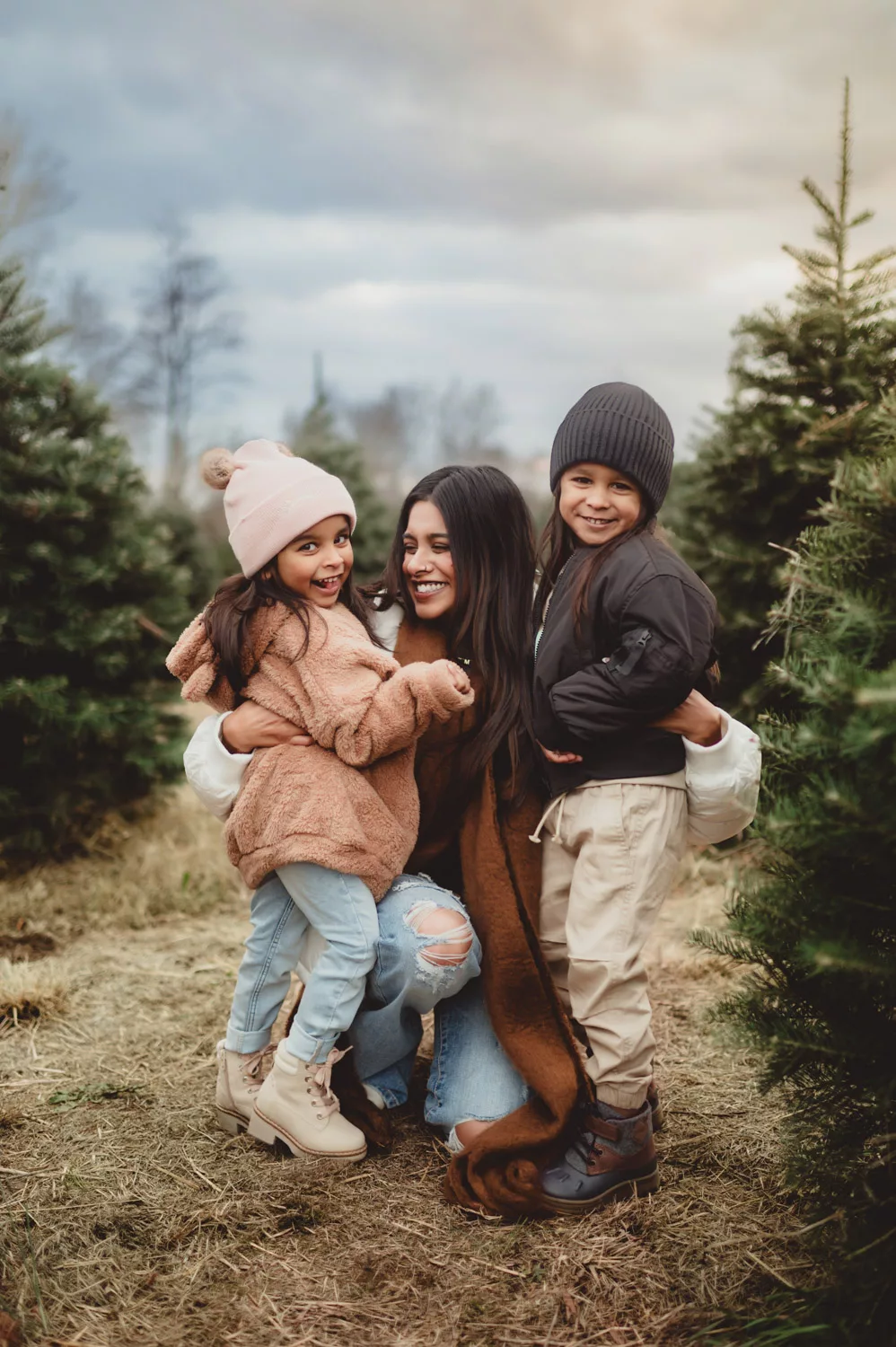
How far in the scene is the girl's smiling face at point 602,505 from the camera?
278 cm

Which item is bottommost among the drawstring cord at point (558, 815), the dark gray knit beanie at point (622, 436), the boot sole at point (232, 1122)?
the boot sole at point (232, 1122)

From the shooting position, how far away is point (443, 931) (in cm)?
276

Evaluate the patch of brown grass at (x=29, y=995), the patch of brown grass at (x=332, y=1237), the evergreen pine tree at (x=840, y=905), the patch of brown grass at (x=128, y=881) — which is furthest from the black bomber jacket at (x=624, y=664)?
the patch of brown grass at (x=128, y=881)

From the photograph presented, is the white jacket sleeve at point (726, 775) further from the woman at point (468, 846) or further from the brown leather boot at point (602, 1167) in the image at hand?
the brown leather boot at point (602, 1167)

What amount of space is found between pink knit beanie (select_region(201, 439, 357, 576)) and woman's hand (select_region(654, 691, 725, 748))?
101cm

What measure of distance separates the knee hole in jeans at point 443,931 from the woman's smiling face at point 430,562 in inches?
31.6

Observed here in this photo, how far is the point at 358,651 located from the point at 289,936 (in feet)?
2.78

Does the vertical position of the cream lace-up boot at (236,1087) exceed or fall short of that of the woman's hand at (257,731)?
it falls short

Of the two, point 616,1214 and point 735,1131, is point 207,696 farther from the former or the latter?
point 735,1131

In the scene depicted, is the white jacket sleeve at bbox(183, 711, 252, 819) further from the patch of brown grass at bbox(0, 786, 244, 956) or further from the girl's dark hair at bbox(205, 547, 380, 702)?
the patch of brown grass at bbox(0, 786, 244, 956)

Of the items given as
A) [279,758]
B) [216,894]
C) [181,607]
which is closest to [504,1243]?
[279,758]

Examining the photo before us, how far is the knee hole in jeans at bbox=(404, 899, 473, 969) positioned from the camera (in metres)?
2.75

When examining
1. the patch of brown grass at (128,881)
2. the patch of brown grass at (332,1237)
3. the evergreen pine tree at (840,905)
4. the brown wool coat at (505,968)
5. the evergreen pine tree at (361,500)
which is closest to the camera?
the evergreen pine tree at (840,905)

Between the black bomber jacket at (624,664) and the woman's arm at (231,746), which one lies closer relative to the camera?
the black bomber jacket at (624,664)
